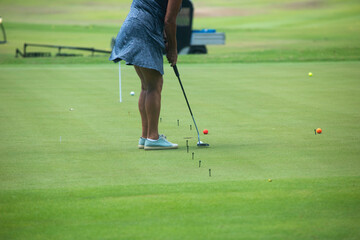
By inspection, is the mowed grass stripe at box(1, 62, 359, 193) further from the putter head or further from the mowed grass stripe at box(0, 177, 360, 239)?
the mowed grass stripe at box(0, 177, 360, 239)

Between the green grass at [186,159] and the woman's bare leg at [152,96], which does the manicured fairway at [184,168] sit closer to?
the green grass at [186,159]

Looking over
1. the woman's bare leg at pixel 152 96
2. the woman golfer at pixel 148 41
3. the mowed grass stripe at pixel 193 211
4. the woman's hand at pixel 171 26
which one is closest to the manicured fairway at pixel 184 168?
the mowed grass stripe at pixel 193 211

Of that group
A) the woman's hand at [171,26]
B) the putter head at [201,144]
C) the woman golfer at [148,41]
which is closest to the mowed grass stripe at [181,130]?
the putter head at [201,144]

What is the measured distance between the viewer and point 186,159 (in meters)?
6.61

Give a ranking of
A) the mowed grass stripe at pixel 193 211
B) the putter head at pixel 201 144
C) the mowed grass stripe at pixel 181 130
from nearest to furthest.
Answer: the mowed grass stripe at pixel 193 211 < the mowed grass stripe at pixel 181 130 < the putter head at pixel 201 144

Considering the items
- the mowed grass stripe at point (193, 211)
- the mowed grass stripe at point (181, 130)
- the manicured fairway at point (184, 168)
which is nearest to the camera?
the mowed grass stripe at point (193, 211)

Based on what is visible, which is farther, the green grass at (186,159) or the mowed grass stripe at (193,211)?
the green grass at (186,159)

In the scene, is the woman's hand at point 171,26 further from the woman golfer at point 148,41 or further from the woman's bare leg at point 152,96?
the woman's bare leg at point 152,96

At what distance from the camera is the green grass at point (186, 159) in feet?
14.8

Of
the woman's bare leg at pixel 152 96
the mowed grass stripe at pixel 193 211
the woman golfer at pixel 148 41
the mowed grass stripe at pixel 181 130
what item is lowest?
the mowed grass stripe at pixel 181 130

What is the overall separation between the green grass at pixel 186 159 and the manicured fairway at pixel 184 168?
13 millimetres

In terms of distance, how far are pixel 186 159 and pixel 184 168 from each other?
43cm

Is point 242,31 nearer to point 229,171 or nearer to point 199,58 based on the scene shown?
point 199,58

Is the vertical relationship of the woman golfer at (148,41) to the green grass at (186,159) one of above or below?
above
